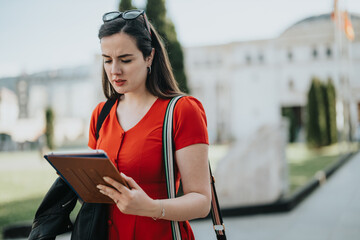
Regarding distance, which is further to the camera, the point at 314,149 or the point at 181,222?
the point at 314,149

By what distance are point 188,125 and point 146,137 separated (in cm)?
17

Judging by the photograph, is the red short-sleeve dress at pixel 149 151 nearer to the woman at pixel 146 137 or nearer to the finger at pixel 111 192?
the woman at pixel 146 137

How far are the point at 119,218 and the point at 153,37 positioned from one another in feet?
2.50

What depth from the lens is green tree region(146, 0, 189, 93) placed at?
6.66 m

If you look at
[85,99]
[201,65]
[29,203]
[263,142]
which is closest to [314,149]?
[263,142]

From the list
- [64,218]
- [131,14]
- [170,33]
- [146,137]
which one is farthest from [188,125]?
[170,33]

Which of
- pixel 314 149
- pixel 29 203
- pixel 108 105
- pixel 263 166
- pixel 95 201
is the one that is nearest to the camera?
pixel 95 201

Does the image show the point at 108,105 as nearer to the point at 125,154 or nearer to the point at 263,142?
the point at 125,154

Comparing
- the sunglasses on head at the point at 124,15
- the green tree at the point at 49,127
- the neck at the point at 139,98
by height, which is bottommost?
the green tree at the point at 49,127

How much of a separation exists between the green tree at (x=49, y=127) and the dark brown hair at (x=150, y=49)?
2851cm

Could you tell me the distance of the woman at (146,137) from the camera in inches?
53.8

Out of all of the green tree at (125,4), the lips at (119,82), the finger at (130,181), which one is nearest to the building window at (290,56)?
the green tree at (125,4)

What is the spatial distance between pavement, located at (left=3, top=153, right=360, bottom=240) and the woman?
3.55 m

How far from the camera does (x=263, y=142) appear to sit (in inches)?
259
